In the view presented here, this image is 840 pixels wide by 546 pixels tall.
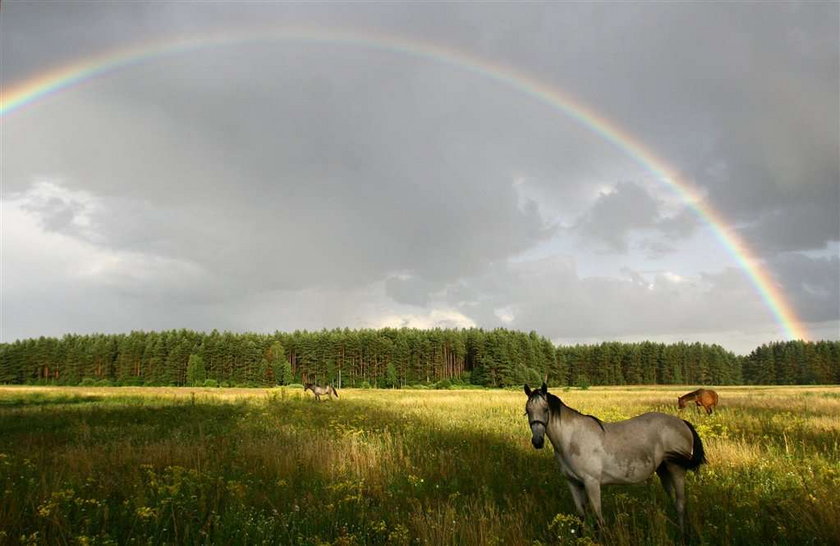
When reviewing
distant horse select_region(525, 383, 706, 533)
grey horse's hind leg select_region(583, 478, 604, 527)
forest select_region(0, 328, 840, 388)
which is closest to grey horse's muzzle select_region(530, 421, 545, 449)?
distant horse select_region(525, 383, 706, 533)

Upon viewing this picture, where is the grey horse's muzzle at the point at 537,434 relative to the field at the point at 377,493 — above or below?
above

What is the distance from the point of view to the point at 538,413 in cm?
558

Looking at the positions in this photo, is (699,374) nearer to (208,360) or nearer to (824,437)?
(208,360)

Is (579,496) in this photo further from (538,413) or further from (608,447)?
(538,413)

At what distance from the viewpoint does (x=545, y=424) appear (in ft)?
18.3

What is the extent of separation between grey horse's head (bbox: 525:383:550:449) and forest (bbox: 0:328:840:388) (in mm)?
95896

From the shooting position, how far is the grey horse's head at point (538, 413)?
5438 mm

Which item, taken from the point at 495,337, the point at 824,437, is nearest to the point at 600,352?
the point at 495,337

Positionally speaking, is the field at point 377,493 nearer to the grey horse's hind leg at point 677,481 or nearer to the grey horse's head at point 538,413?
the grey horse's hind leg at point 677,481

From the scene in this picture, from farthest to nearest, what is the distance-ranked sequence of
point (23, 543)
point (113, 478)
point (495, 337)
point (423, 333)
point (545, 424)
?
point (423, 333), point (495, 337), point (113, 478), point (545, 424), point (23, 543)

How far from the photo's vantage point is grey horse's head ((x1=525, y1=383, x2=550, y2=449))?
5.44 meters

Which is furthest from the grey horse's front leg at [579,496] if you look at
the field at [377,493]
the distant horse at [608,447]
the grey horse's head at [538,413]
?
the grey horse's head at [538,413]

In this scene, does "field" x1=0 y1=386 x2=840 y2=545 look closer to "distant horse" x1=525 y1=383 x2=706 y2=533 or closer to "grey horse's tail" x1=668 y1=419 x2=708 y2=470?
"distant horse" x1=525 y1=383 x2=706 y2=533

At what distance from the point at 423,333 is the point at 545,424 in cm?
12028
